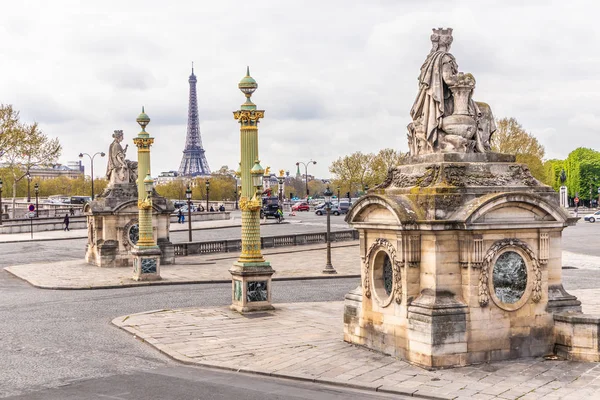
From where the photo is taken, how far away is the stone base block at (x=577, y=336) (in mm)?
13953

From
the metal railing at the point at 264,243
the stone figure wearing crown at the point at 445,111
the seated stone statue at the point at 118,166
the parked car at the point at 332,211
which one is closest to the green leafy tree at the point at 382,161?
the parked car at the point at 332,211

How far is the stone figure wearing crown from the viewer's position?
15023 millimetres

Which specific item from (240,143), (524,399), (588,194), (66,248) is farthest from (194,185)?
(524,399)

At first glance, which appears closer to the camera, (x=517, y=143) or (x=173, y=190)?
(x=517, y=143)

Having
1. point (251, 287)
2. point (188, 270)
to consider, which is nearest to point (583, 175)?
point (188, 270)

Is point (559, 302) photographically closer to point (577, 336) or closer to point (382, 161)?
point (577, 336)

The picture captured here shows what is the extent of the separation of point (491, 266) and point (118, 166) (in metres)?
25.1

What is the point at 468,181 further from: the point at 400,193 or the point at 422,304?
the point at 422,304

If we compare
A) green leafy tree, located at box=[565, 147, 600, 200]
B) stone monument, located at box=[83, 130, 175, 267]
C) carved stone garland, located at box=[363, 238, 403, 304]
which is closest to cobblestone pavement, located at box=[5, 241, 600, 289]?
stone monument, located at box=[83, 130, 175, 267]

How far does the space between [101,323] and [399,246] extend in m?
9.32

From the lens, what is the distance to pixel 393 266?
14.7 metres

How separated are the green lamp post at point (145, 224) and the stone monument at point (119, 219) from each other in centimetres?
446

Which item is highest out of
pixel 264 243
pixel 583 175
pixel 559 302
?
pixel 583 175

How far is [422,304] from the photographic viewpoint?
1390 cm
